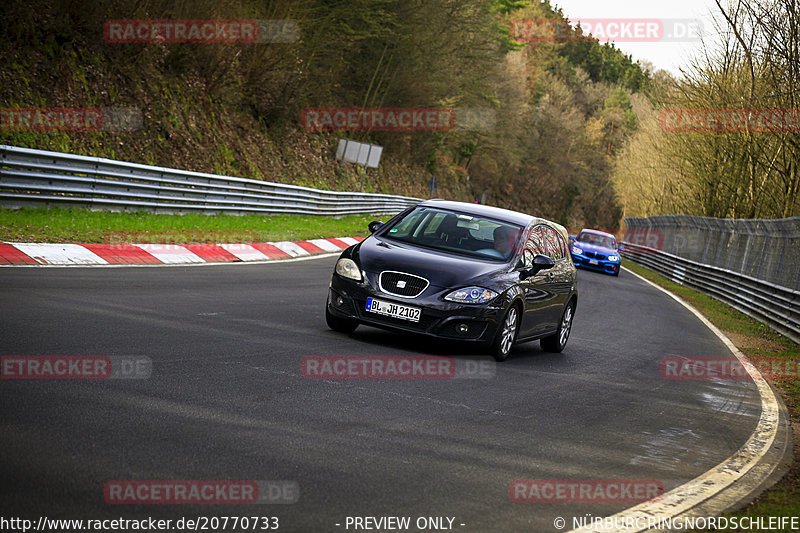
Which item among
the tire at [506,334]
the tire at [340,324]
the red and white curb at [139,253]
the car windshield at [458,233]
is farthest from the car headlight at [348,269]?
the red and white curb at [139,253]

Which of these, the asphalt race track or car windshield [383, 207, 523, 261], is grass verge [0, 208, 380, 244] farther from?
car windshield [383, 207, 523, 261]

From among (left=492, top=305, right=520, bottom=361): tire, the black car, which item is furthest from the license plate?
(left=492, top=305, right=520, bottom=361): tire

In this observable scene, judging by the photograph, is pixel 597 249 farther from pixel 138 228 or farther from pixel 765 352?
pixel 138 228

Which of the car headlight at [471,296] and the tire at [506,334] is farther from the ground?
the car headlight at [471,296]

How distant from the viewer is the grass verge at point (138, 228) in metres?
14.8

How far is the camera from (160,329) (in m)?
8.77

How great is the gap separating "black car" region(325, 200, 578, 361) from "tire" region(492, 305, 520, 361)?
0.5 inches

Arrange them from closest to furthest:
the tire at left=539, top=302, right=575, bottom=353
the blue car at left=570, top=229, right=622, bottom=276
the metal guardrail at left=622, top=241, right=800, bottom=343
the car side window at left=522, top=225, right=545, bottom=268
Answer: the car side window at left=522, top=225, right=545, bottom=268, the tire at left=539, top=302, right=575, bottom=353, the metal guardrail at left=622, top=241, right=800, bottom=343, the blue car at left=570, top=229, right=622, bottom=276

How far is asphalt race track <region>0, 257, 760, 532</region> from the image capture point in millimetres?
4645

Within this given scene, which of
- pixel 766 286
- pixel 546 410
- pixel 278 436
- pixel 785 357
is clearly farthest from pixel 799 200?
pixel 278 436

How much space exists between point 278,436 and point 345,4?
38749mm

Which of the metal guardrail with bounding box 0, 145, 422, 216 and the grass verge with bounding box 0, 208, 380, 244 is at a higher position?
the metal guardrail with bounding box 0, 145, 422, 216

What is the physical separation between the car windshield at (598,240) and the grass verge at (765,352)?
2300 millimetres

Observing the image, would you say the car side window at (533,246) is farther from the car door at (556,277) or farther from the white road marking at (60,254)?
the white road marking at (60,254)
